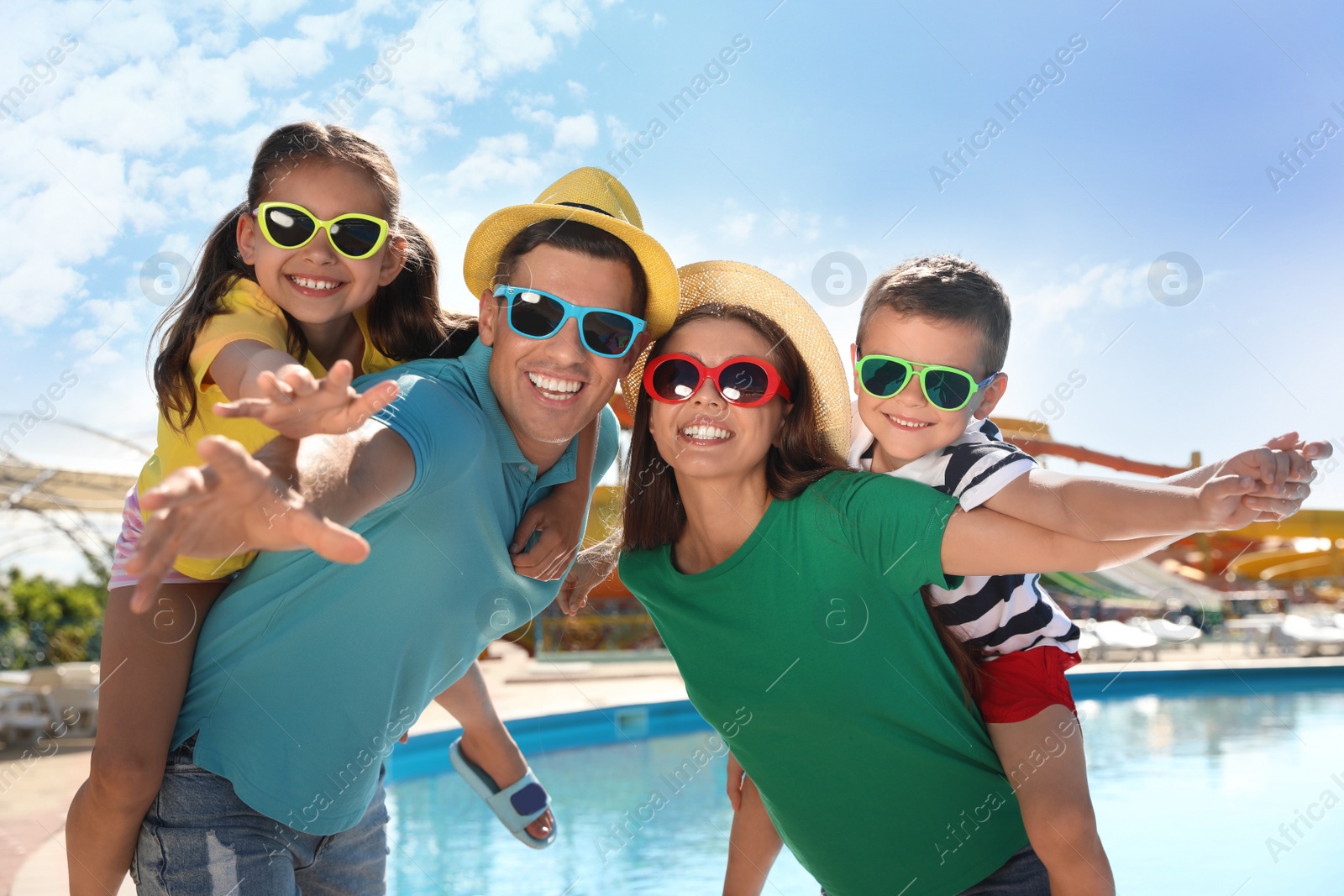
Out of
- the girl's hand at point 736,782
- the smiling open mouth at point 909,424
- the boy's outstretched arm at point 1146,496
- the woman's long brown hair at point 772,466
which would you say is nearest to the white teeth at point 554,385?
the woman's long brown hair at point 772,466

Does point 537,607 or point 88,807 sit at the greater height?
point 537,607

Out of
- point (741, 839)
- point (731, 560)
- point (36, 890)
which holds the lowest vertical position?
point (36, 890)

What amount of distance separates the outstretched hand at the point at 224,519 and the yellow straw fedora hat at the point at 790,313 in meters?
1.67

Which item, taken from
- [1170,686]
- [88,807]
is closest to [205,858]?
[88,807]

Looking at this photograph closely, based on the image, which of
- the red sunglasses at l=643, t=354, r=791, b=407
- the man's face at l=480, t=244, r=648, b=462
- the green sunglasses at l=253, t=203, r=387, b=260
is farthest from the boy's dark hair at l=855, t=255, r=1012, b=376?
the green sunglasses at l=253, t=203, r=387, b=260

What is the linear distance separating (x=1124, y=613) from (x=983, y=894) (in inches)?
773

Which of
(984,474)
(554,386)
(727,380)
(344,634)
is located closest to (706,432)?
(727,380)

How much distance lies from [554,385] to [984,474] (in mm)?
1172

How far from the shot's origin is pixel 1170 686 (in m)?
16.0

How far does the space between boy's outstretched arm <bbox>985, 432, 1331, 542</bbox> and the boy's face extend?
42 centimetres

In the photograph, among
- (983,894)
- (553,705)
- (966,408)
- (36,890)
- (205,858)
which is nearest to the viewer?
(205,858)

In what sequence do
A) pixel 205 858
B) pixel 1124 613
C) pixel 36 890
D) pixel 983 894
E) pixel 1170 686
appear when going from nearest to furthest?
pixel 205 858, pixel 983 894, pixel 36 890, pixel 1170 686, pixel 1124 613

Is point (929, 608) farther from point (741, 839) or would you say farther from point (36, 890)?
point (36, 890)

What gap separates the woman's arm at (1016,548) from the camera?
2.36 metres
